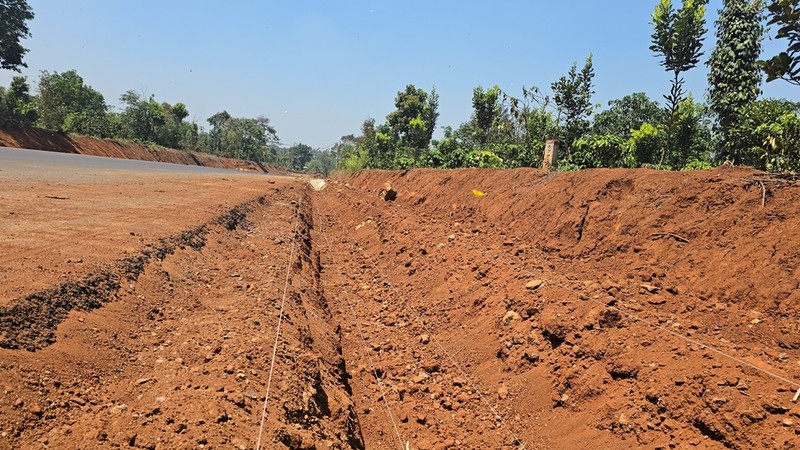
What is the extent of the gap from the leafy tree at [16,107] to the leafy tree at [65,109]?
5.08 m

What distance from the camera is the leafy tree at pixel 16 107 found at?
40.1 m

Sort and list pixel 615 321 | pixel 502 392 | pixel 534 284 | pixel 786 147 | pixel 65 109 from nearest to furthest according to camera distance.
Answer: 1. pixel 615 321
2. pixel 502 392
3. pixel 534 284
4. pixel 786 147
5. pixel 65 109

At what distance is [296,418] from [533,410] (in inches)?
101

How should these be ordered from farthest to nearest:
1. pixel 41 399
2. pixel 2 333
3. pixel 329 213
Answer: pixel 329 213, pixel 2 333, pixel 41 399

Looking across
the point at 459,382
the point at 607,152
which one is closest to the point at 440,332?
the point at 459,382

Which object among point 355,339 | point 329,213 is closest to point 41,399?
point 355,339

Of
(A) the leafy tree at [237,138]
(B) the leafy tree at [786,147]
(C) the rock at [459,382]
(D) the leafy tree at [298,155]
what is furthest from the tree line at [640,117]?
(D) the leafy tree at [298,155]

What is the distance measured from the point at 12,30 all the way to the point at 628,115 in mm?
65224

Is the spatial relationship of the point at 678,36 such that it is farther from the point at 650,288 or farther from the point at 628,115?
the point at 628,115

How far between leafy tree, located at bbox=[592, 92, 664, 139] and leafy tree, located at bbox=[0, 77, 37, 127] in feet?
169

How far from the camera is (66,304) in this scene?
4609 millimetres

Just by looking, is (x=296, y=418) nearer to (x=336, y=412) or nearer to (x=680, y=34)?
(x=336, y=412)

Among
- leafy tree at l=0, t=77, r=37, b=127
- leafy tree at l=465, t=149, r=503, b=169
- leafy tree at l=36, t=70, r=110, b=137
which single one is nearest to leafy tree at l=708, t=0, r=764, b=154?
leafy tree at l=465, t=149, r=503, b=169

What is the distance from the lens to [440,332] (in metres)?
7.07
